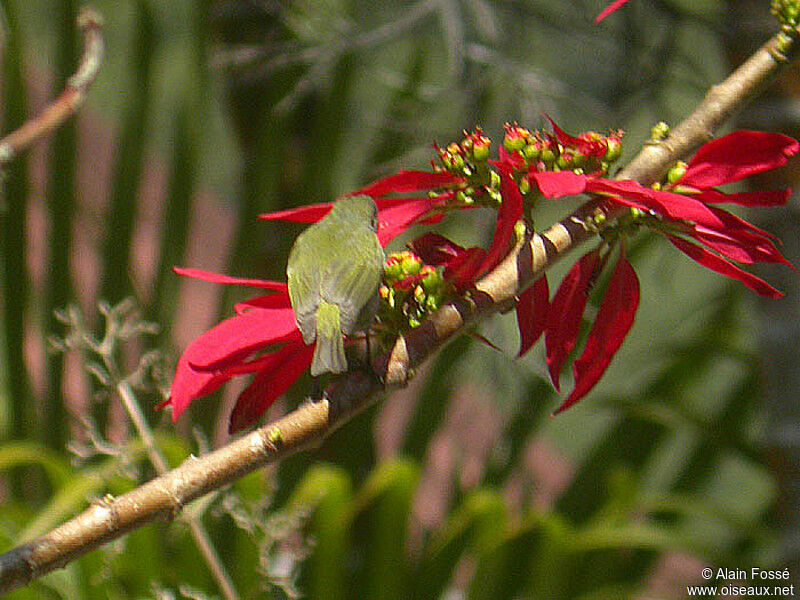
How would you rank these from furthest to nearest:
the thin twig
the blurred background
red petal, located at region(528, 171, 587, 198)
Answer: the blurred background
the thin twig
red petal, located at region(528, 171, 587, 198)

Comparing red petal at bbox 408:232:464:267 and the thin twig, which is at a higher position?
the thin twig

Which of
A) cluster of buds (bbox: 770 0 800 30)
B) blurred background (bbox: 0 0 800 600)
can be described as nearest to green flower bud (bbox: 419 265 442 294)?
cluster of buds (bbox: 770 0 800 30)

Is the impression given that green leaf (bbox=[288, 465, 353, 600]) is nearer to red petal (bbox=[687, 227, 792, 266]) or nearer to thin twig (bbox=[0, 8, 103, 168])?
thin twig (bbox=[0, 8, 103, 168])

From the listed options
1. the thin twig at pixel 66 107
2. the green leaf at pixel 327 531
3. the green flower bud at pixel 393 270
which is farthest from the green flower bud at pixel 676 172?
the green leaf at pixel 327 531

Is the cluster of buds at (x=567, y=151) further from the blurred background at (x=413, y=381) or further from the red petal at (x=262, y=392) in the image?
the blurred background at (x=413, y=381)

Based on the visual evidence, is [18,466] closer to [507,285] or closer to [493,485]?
[493,485]

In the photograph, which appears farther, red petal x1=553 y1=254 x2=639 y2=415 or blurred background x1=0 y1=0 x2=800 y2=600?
blurred background x1=0 y1=0 x2=800 y2=600

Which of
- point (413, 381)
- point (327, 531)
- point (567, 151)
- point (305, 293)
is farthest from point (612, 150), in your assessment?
point (413, 381)
